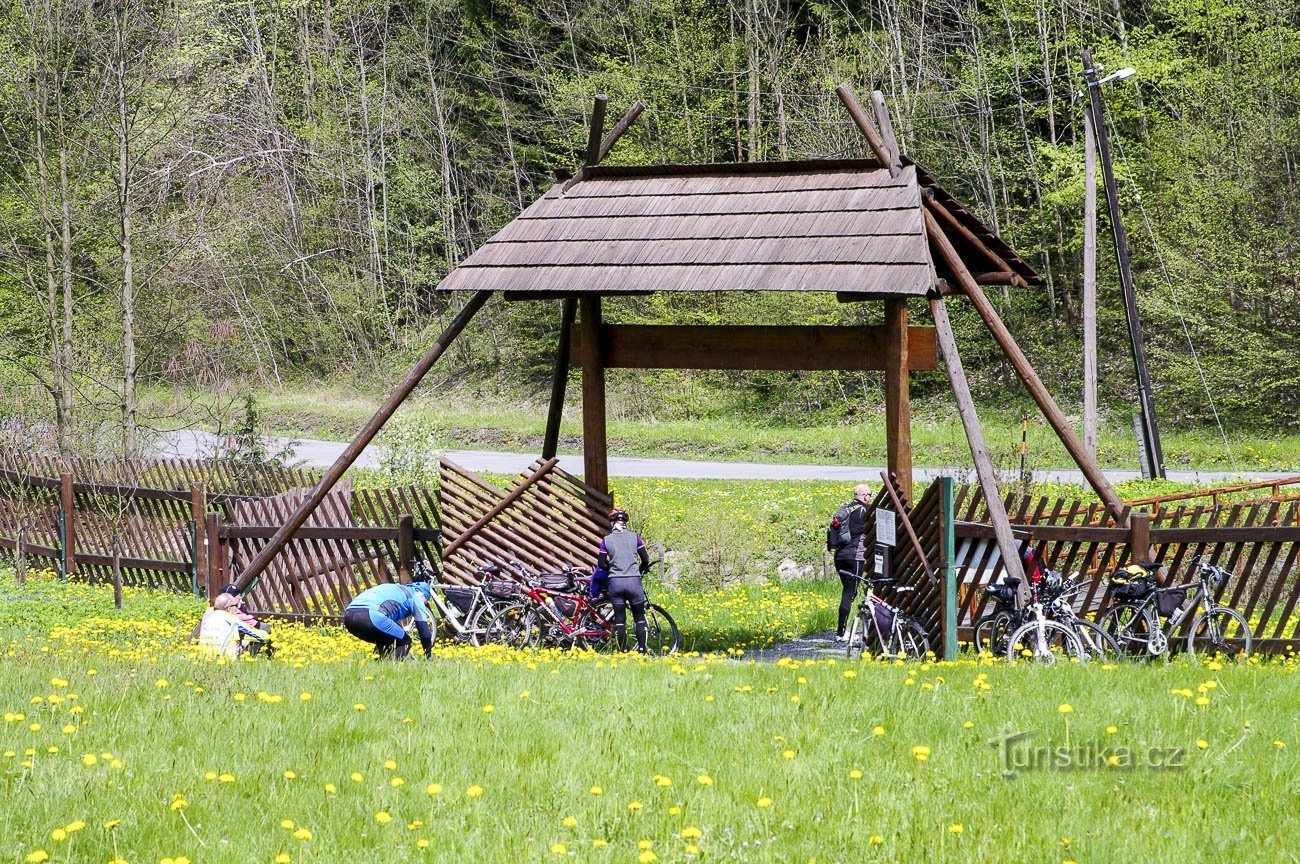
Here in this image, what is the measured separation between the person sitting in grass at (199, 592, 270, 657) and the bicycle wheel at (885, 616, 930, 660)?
4.98m

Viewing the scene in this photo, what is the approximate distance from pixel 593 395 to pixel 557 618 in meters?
2.05

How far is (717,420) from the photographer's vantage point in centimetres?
3186

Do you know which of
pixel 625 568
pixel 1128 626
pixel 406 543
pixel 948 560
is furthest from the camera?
pixel 406 543

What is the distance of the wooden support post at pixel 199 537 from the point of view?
14.5m

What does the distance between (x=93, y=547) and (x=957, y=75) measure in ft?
83.6

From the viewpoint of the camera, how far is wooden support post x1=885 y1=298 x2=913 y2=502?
10008mm

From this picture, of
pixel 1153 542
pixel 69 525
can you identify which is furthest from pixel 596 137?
pixel 69 525

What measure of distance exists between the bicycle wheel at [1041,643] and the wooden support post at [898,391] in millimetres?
1594

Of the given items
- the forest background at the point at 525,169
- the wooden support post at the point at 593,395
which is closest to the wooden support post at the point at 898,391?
the wooden support post at the point at 593,395

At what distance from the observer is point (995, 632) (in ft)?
31.0

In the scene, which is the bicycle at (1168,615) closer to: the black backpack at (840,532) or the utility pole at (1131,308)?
the black backpack at (840,532)

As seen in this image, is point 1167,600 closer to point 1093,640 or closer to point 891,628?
point 1093,640

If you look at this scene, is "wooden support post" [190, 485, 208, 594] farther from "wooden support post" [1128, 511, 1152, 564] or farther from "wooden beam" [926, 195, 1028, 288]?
"wooden support post" [1128, 511, 1152, 564]

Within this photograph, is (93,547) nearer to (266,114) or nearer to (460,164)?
(266,114)
